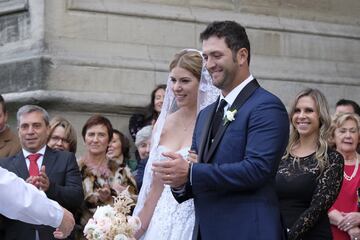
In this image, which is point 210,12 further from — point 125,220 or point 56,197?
point 125,220

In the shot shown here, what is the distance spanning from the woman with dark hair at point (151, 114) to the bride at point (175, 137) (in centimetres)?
269

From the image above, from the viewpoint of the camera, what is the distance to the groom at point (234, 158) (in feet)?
19.2

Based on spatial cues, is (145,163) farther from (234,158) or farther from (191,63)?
(234,158)

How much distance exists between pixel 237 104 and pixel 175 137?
1574 mm

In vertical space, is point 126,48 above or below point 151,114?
above

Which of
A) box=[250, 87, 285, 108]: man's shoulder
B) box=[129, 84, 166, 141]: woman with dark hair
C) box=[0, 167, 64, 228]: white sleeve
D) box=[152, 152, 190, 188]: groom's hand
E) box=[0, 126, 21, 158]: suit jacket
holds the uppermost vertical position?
box=[129, 84, 166, 141]: woman with dark hair

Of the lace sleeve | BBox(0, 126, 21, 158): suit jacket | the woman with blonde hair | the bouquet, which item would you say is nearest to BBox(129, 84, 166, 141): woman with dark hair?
BBox(0, 126, 21, 158): suit jacket

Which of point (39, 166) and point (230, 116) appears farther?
point (39, 166)

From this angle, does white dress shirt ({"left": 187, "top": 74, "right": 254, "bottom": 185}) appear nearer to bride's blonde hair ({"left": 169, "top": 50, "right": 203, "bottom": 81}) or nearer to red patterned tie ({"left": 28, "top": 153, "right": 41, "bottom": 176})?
bride's blonde hair ({"left": 169, "top": 50, "right": 203, "bottom": 81})

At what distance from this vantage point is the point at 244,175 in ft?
19.0

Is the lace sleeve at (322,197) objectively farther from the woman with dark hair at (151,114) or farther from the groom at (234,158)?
the woman with dark hair at (151,114)

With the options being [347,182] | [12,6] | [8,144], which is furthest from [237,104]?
[12,6]

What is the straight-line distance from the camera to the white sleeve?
20.3 ft

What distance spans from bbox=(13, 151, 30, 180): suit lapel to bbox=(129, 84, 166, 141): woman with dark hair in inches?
79.4
